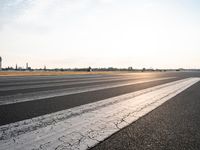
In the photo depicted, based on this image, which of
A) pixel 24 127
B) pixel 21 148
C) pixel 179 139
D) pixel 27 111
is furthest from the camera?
pixel 27 111

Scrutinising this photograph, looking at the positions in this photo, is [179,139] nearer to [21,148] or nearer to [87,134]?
[87,134]

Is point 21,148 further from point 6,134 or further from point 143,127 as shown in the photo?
point 143,127

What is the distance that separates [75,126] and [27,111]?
6.45 ft

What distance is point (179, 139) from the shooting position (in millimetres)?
3414

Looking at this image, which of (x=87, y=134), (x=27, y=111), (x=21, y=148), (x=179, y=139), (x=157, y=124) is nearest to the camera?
(x=21, y=148)

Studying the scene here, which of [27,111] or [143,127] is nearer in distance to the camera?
[143,127]

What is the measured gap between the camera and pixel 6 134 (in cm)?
356

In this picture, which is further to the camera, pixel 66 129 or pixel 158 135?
pixel 66 129

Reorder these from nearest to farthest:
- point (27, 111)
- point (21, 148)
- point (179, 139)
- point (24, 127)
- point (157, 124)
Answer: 1. point (21, 148)
2. point (179, 139)
3. point (24, 127)
4. point (157, 124)
5. point (27, 111)

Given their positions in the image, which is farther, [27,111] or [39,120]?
[27,111]

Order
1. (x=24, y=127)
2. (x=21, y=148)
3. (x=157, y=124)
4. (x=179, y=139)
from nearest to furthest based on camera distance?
(x=21, y=148) → (x=179, y=139) → (x=24, y=127) → (x=157, y=124)

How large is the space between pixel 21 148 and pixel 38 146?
23 cm

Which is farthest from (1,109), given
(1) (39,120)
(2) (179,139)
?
(2) (179,139)

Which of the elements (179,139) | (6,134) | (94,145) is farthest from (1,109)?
(179,139)
